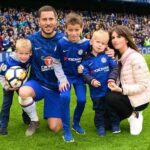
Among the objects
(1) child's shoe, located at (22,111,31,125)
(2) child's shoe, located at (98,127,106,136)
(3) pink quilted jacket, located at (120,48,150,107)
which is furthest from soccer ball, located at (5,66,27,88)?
(3) pink quilted jacket, located at (120,48,150,107)

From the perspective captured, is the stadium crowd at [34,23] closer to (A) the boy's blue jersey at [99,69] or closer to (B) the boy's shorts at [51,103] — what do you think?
(B) the boy's shorts at [51,103]

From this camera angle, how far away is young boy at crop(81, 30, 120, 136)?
19.8 ft

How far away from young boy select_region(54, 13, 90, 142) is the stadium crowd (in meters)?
12.6

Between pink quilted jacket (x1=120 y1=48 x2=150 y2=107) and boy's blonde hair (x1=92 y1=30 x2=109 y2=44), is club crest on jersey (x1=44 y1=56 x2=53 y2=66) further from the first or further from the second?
pink quilted jacket (x1=120 y1=48 x2=150 y2=107)

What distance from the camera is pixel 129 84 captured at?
604 cm

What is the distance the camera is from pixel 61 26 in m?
31.3

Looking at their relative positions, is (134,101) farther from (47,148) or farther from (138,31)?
(138,31)

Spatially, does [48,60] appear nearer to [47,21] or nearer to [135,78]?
[47,21]

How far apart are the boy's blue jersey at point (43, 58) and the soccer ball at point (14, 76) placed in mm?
272

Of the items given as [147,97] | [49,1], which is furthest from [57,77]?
[49,1]

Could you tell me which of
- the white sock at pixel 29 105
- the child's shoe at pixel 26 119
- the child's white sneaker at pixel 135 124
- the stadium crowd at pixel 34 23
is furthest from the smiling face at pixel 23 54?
the stadium crowd at pixel 34 23

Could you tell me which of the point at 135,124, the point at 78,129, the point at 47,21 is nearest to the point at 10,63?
the point at 47,21

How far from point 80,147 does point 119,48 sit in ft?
5.00

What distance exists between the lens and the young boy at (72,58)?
5746 millimetres
